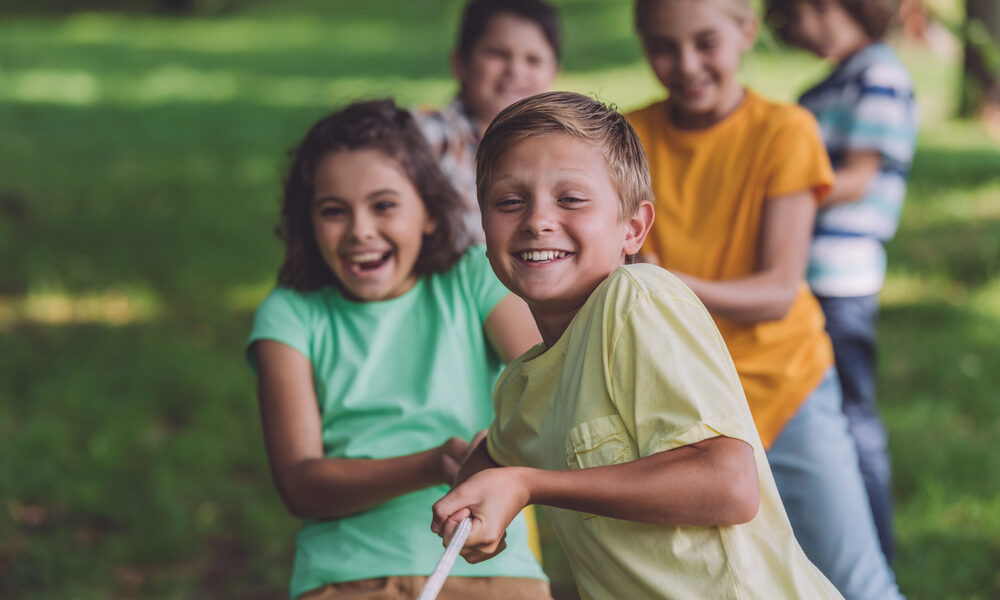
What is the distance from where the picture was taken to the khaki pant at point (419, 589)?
7.29 ft

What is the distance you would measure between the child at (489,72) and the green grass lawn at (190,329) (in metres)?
0.40

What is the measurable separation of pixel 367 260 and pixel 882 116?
173 cm

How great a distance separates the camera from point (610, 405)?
5.16 feet

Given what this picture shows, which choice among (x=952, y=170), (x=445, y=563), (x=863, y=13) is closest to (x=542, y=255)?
(x=445, y=563)

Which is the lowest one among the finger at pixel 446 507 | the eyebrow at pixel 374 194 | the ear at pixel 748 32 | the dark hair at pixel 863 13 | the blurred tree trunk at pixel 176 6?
the finger at pixel 446 507

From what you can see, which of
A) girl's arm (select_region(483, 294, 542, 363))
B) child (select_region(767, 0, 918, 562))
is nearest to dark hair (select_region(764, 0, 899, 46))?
child (select_region(767, 0, 918, 562))

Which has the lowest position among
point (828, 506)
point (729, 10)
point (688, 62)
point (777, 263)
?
point (828, 506)

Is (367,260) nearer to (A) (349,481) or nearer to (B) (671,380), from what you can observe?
(A) (349,481)

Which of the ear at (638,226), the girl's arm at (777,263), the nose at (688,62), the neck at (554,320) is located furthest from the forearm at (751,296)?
the neck at (554,320)

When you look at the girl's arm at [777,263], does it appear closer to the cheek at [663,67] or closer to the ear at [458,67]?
the cheek at [663,67]

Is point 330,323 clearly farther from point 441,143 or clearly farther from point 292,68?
point 292,68

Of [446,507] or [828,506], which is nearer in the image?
[446,507]

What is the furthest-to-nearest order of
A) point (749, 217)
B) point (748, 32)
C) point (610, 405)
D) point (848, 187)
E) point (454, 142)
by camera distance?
point (454, 142) → point (848, 187) → point (748, 32) → point (749, 217) → point (610, 405)

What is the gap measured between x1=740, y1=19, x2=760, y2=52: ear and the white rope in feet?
5.63
